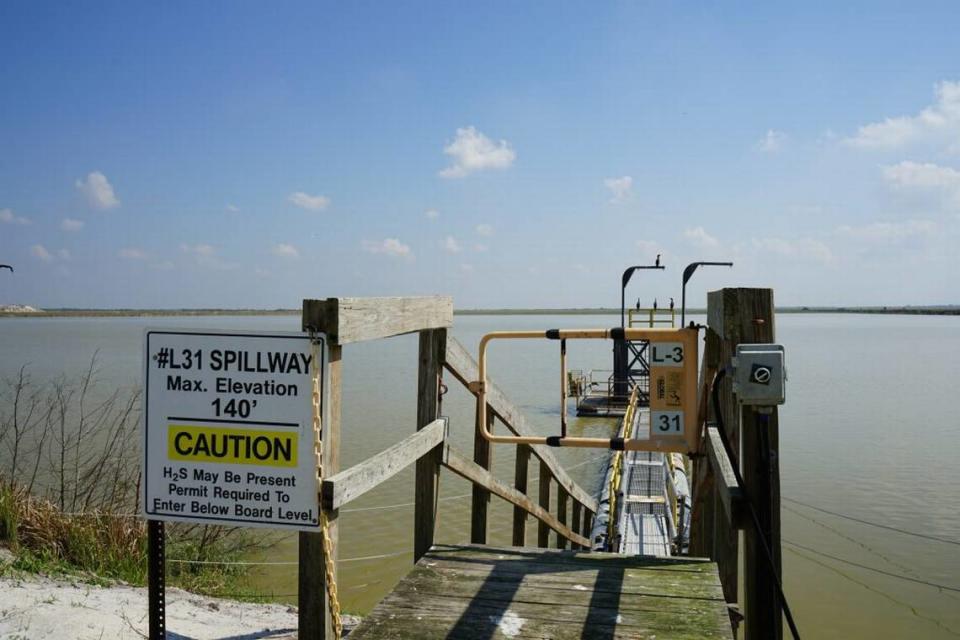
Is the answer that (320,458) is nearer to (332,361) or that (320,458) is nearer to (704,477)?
(332,361)

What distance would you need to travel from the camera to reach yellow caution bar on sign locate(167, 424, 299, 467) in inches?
102

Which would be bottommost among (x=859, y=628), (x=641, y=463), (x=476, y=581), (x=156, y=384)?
(x=859, y=628)

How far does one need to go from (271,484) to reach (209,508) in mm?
270

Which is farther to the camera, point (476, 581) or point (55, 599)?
point (55, 599)

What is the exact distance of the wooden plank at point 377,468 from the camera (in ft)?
8.47

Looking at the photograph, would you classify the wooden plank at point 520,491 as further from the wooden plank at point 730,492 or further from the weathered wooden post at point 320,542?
the weathered wooden post at point 320,542

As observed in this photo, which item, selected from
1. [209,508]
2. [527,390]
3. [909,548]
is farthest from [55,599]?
[527,390]

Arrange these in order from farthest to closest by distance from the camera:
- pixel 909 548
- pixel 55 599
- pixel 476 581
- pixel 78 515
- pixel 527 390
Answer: pixel 527 390 → pixel 909 548 → pixel 78 515 → pixel 55 599 → pixel 476 581

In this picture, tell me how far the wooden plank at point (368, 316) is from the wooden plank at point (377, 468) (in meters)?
0.50

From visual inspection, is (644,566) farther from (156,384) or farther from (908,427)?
(908,427)

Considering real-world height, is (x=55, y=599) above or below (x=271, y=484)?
below

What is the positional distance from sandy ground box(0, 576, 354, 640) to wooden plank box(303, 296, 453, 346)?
2175 mm

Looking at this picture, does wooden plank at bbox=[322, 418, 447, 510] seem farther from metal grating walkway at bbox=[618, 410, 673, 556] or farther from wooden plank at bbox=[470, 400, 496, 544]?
metal grating walkway at bbox=[618, 410, 673, 556]

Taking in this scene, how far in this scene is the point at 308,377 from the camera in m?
2.57
